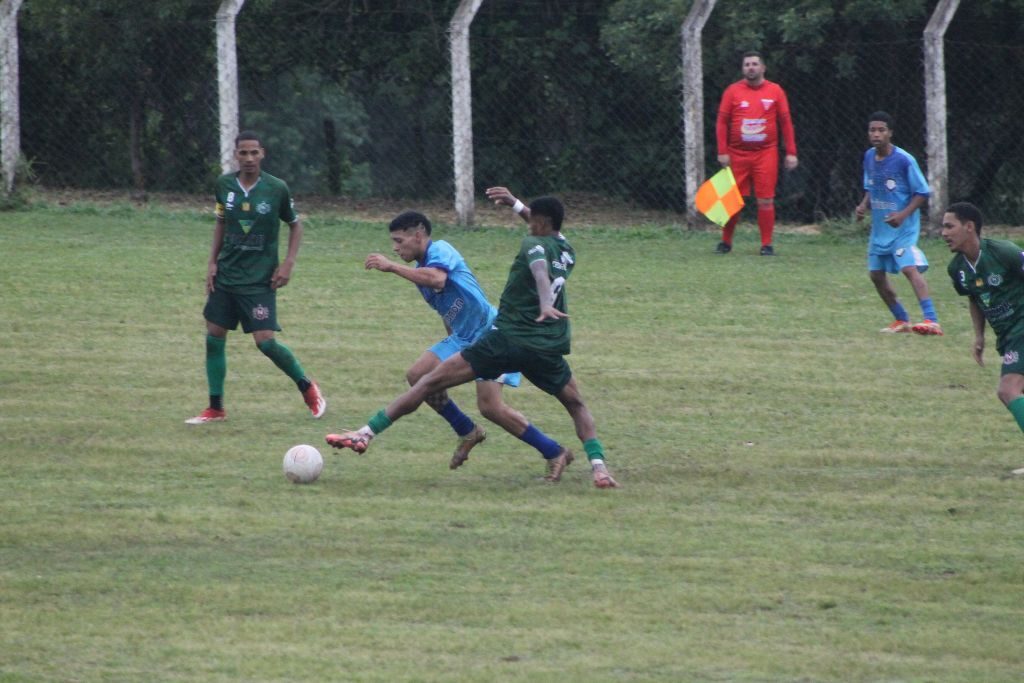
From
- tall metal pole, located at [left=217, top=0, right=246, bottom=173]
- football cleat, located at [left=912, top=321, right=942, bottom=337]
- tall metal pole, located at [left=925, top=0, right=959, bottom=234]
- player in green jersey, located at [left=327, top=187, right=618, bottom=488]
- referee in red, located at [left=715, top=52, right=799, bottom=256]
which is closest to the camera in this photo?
player in green jersey, located at [left=327, top=187, right=618, bottom=488]

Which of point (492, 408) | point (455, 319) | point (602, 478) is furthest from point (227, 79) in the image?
point (602, 478)

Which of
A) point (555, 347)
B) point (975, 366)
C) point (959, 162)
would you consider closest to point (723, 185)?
point (959, 162)

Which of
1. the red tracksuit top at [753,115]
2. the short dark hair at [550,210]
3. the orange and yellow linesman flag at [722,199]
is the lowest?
the orange and yellow linesman flag at [722,199]

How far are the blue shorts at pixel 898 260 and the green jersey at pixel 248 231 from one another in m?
5.44

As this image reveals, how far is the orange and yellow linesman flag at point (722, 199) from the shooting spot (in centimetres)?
1711

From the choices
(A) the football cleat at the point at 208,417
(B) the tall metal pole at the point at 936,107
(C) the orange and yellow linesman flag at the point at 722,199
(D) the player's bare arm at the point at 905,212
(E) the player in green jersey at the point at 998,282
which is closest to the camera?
(E) the player in green jersey at the point at 998,282

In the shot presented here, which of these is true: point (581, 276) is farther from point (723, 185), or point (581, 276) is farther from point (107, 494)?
point (107, 494)

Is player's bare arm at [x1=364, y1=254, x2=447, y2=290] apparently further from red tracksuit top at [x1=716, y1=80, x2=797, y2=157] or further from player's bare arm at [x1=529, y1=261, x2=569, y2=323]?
red tracksuit top at [x1=716, y1=80, x2=797, y2=157]

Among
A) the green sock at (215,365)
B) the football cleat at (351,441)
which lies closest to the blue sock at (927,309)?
the green sock at (215,365)

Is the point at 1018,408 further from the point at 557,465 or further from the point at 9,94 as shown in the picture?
the point at 9,94

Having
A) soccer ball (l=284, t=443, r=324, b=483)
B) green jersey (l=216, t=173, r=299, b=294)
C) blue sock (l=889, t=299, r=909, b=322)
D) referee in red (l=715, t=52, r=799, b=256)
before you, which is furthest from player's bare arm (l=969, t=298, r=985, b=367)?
referee in red (l=715, t=52, r=799, b=256)

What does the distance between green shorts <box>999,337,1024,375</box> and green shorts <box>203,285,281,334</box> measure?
4.47m

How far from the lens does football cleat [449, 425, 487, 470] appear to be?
29.3ft

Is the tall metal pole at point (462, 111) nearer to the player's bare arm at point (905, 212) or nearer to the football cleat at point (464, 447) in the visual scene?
the player's bare arm at point (905, 212)
